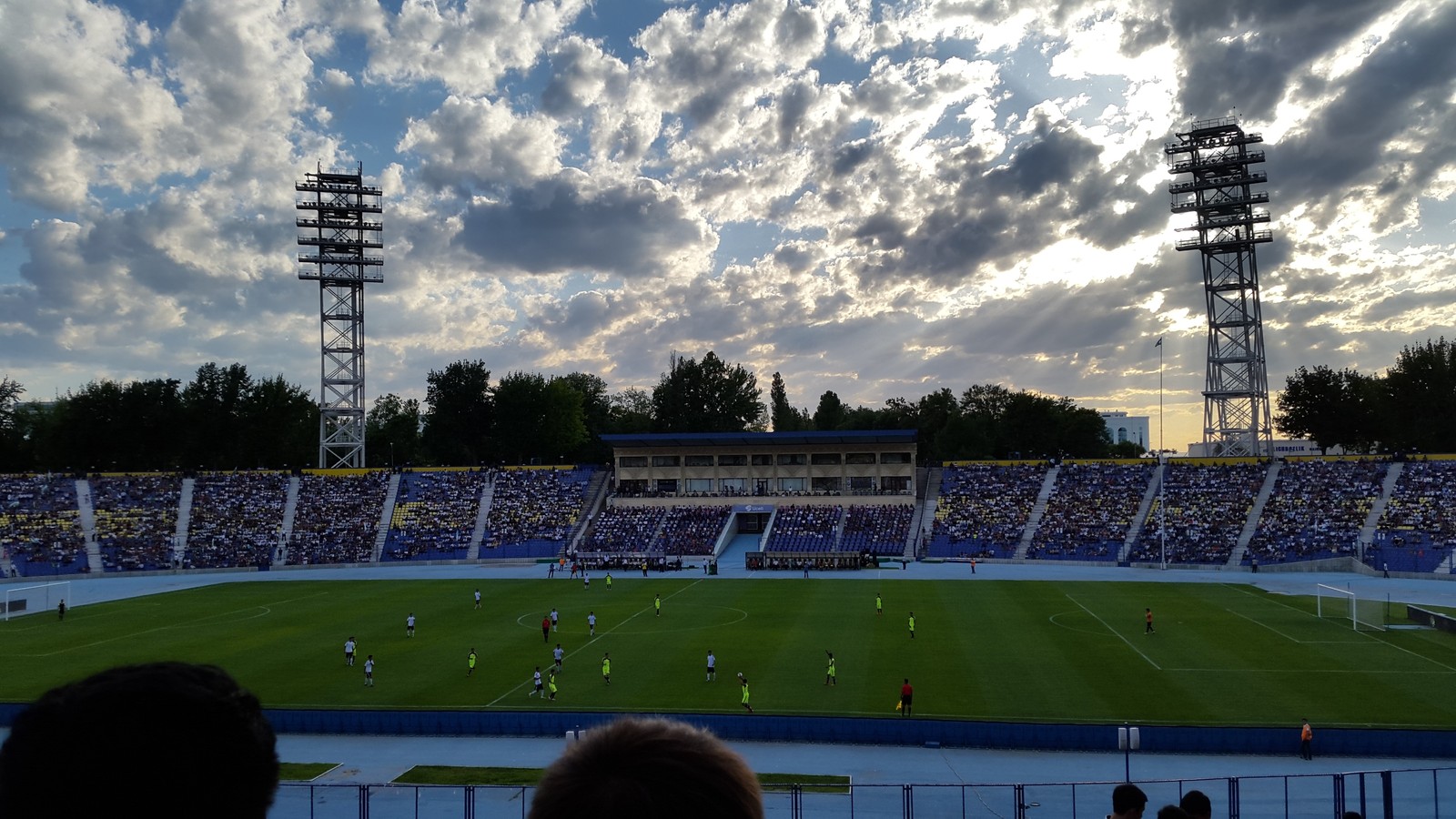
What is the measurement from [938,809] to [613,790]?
18650 millimetres

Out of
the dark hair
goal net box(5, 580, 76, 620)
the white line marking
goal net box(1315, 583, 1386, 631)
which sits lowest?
goal net box(5, 580, 76, 620)

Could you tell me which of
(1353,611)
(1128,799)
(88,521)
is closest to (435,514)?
(88,521)

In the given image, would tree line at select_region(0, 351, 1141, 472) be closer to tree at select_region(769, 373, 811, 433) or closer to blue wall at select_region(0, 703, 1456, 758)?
tree at select_region(769, 373, 811, 433)

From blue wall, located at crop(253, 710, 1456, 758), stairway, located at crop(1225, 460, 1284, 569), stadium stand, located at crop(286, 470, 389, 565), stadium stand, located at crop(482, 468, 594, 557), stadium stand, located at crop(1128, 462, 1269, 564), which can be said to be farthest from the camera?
stadium stand, located at crop(482, 468, 594, 557)

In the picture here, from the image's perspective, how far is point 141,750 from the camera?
1.85 m

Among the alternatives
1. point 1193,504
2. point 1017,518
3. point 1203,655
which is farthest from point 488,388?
point 1203,655

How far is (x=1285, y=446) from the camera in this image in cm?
19162

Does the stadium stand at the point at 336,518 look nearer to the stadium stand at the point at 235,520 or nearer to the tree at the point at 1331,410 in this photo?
the stadium stand at the point at 235,520

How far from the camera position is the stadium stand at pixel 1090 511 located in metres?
67.8

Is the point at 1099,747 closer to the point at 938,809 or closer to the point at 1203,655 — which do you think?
the point at 938,809

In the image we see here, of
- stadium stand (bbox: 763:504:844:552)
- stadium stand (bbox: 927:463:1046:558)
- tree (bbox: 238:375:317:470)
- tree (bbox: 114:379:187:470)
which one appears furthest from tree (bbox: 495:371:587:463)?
stadium stand (bbox: 927:463:1046:558)

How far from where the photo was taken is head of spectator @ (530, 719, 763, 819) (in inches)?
71.4

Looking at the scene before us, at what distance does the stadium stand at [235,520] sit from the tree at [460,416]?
29.5 metres

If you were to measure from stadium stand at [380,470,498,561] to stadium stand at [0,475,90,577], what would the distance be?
2128cm
